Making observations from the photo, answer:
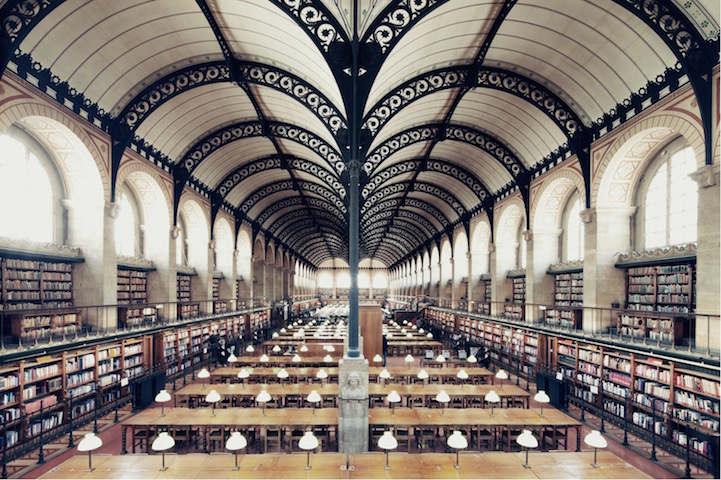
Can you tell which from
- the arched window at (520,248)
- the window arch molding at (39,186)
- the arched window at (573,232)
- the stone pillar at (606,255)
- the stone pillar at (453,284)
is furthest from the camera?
the stone pillar at (453,284)

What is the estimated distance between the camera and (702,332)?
359 inches

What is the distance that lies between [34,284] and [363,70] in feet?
35.0

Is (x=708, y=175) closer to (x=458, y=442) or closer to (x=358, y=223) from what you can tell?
(x=358, y=223)

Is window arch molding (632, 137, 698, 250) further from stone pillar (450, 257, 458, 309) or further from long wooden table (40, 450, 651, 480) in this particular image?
stone pillar (450, 257, 458, 309)

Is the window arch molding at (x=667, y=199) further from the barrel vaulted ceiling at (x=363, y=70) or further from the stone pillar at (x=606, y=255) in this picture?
the barrel vaulted ceiling at (x=363, y=70)

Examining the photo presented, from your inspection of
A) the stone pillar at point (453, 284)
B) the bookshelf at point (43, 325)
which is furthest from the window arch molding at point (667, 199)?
the bookshelf at point (43, 325)

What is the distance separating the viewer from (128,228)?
17.4 meters

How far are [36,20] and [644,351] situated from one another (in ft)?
50.2

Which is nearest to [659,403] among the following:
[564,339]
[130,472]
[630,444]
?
[630,444]

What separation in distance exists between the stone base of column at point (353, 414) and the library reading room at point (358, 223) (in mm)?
64

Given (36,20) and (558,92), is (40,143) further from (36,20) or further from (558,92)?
(558,92)

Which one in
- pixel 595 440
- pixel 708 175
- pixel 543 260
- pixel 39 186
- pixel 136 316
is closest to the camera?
pixel 595 440

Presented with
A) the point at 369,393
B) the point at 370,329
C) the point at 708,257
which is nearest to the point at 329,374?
the point at 369,393

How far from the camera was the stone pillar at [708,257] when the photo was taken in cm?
880
